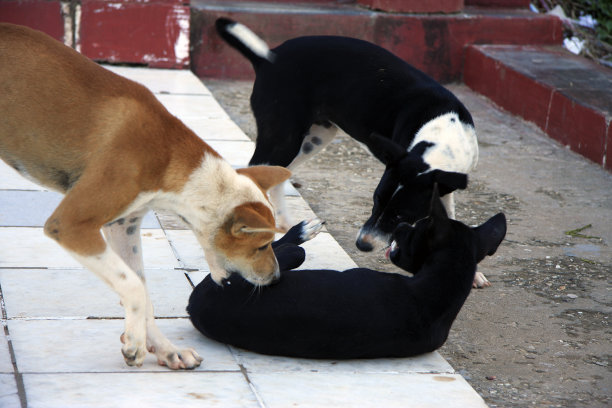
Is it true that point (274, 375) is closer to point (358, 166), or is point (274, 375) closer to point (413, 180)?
point (413, 180)

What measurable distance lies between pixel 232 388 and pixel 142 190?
0.79m

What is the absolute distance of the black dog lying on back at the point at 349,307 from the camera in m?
3.30

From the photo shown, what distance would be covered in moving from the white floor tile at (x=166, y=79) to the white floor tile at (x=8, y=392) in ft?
15.6

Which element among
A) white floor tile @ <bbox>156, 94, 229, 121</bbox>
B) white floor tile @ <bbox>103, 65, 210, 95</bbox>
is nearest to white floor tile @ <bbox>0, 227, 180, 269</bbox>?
white floor tile @ <bbox>156, 94, 229, 121</bbox>

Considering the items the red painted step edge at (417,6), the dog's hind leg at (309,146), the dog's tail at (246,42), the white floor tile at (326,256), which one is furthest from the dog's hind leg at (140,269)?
the red painted step edge at (417,6)

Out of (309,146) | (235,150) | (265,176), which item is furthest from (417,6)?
(265,176)

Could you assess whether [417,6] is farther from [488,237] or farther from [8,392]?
[8,392]

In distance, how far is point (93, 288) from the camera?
396 centimetres

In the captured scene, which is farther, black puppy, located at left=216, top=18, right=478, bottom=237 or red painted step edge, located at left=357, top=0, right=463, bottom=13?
red painted step edge, located at left=357, top=0, right=463, bottom=13

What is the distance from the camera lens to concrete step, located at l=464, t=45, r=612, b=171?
6.90 meters

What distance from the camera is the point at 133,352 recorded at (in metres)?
3.17

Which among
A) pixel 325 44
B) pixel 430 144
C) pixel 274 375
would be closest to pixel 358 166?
pixel 325 44

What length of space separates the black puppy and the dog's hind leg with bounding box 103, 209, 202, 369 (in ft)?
5.20

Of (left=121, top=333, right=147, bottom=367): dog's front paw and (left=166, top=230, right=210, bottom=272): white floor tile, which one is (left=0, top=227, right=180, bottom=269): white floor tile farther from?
(left=121, top=333, right=147, bottom=367): dog's front paw
